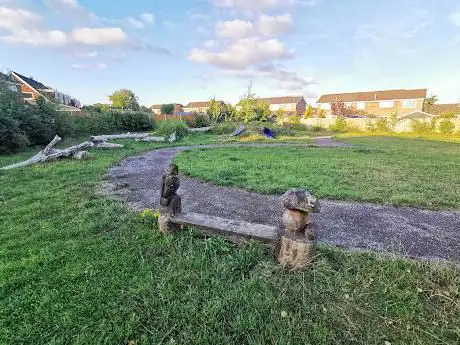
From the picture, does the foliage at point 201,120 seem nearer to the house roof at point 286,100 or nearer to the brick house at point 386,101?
the brick house at point 386,101

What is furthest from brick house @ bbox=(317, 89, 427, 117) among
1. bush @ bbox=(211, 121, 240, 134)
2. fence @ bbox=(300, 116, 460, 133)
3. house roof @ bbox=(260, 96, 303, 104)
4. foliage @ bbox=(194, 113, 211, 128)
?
bush @ bbox=(211, 121, 240, 134)

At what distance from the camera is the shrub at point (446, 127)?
68.2 feet

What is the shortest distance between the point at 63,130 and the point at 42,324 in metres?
13.3

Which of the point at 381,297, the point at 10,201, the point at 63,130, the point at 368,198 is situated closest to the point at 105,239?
the point at 10,201

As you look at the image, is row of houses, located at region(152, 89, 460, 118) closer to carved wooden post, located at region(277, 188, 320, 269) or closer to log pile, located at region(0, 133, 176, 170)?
log pile, located at region(0, 133, 176, 170)

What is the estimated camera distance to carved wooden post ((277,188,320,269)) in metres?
2.18

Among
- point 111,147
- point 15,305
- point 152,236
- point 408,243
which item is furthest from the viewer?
point 111,147

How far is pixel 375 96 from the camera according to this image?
147ft

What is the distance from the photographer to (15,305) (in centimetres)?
195

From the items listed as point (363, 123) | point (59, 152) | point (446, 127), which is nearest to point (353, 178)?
point (59, 152)

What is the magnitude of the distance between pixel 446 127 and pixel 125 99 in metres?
50.3

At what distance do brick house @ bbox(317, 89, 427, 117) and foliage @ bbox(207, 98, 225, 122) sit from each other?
2085 centimetres

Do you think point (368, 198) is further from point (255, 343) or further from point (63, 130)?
point (63, 130)

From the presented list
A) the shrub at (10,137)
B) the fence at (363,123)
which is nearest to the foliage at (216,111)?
the fence at (363,123)
